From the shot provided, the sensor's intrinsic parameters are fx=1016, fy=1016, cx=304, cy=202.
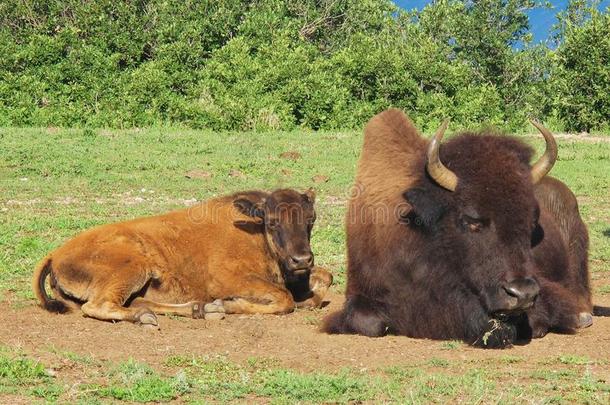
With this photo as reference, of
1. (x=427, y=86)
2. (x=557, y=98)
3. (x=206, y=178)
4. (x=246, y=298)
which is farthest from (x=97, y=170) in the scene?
(x=557, y=98)

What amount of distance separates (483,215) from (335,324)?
5.27 feet

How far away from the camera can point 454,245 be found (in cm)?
725

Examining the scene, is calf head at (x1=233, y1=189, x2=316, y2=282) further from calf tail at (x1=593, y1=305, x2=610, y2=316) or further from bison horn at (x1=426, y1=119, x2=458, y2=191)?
calf tail at (x1=593, y1=305, x2=610, y2=316)

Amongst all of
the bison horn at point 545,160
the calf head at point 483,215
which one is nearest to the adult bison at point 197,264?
the calf head at point 483,215

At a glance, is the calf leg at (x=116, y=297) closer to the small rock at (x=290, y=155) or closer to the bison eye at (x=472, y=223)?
the bison eye at (x=472, y=223)

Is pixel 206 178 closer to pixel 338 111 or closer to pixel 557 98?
pixel 338 111

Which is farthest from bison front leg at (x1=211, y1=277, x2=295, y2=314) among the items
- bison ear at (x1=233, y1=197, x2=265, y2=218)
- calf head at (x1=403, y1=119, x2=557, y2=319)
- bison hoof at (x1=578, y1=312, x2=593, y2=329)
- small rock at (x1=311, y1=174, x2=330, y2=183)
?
small rock at (x1=311, y1=174, x2=330, y2=183)

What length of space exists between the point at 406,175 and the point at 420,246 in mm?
623

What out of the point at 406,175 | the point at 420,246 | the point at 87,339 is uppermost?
the point at 406,175

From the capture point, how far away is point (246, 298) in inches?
354

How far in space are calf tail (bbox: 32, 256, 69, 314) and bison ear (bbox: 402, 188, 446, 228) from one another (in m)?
3.21

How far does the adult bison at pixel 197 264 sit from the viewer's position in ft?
28.6

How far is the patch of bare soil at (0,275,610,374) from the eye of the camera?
22.7 ft

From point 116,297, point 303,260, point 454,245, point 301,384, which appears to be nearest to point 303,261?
point 303,260
